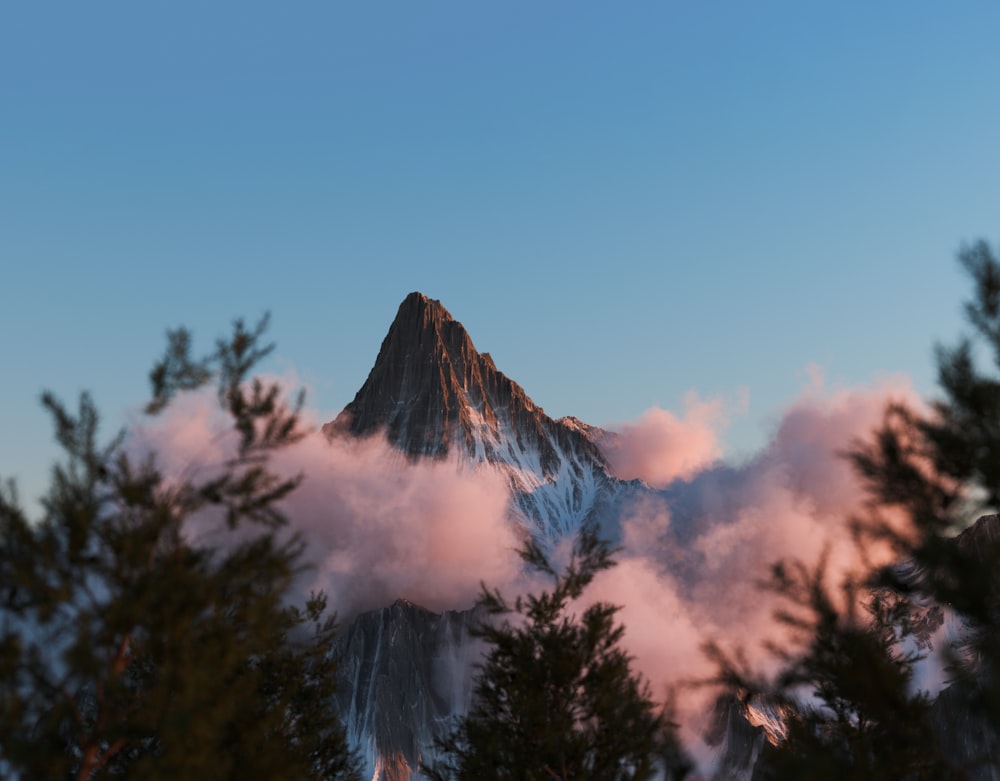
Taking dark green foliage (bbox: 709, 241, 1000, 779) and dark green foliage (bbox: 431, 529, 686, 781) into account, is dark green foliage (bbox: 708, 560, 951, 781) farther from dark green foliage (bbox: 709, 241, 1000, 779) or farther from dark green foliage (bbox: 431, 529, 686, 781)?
dark green foliage (bbox: 431, 529, 686, 781)

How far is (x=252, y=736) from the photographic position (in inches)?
752

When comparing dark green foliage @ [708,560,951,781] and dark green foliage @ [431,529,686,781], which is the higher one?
dark green foliage @ [431,529,686,781]

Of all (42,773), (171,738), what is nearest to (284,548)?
(171,738)

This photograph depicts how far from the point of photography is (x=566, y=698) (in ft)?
77.5

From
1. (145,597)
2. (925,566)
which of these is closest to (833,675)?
(925,566)

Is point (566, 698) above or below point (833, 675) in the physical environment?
above

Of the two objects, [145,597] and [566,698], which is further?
[566,698]

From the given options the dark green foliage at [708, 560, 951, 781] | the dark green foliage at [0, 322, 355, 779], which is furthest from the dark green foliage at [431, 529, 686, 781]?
the dark green foliage at [0, 322, 355, 779]

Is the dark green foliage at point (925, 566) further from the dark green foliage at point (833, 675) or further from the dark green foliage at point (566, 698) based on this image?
the dark green foliage at point (566, 698)

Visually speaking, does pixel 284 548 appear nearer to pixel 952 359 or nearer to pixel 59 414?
pixel 59 414

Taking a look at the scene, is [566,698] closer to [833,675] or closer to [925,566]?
[833,675]

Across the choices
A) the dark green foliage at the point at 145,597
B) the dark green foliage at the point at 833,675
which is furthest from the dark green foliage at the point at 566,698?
the dark green foliage at the point at 145,597

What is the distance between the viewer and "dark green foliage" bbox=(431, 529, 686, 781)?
2258cm

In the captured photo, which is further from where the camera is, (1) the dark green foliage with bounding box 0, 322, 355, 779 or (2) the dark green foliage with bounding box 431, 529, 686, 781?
(2) the dark green foliage with bounding box 431, 529, 686, 781
